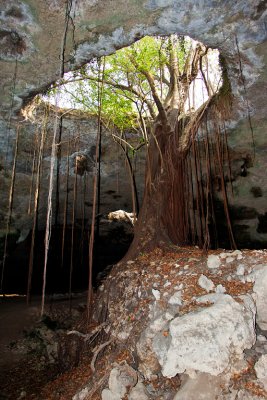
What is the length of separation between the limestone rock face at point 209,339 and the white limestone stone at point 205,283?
33 centimetres

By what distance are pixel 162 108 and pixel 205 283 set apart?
2.82m

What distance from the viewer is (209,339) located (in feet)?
6.45

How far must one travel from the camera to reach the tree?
4090mm

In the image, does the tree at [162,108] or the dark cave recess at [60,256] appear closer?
the tree at [162,108]

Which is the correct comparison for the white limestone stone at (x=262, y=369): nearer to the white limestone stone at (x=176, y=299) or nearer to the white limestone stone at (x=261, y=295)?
the white limestone stone at (x=261, y=295)

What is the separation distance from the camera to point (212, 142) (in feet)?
17.8

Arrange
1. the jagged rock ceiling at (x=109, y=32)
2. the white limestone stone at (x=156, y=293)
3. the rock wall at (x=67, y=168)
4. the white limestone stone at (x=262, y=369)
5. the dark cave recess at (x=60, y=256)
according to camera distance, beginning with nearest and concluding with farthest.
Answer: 1. the white limestone stone at (x=262, y=369)
2. the jagged rock ceiling at (x=109, y=32)
3. the white limestone stone at (x=156, y=293)
4. the rock wall at (x=67, y=168)
5. the dark cave recess at (x=60, y=256)

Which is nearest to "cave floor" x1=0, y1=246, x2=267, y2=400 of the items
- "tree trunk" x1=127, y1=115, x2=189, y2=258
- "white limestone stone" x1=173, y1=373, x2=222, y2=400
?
"white limestone stone" x1=173, y1=373, x2=222, y2=400

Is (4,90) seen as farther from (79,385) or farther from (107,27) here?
(79,385)

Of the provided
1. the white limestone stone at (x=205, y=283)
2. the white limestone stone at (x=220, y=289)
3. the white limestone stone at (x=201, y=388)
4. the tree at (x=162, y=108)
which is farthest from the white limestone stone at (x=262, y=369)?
the tree at (x=162, y=108)

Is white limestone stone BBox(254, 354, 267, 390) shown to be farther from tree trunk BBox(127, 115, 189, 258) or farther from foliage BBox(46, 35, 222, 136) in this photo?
foliage BBox(46, 35, 222, 136)

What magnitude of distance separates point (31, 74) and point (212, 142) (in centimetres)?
351

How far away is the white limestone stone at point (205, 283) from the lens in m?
2.48

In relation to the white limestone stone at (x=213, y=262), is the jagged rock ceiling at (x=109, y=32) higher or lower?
higher
